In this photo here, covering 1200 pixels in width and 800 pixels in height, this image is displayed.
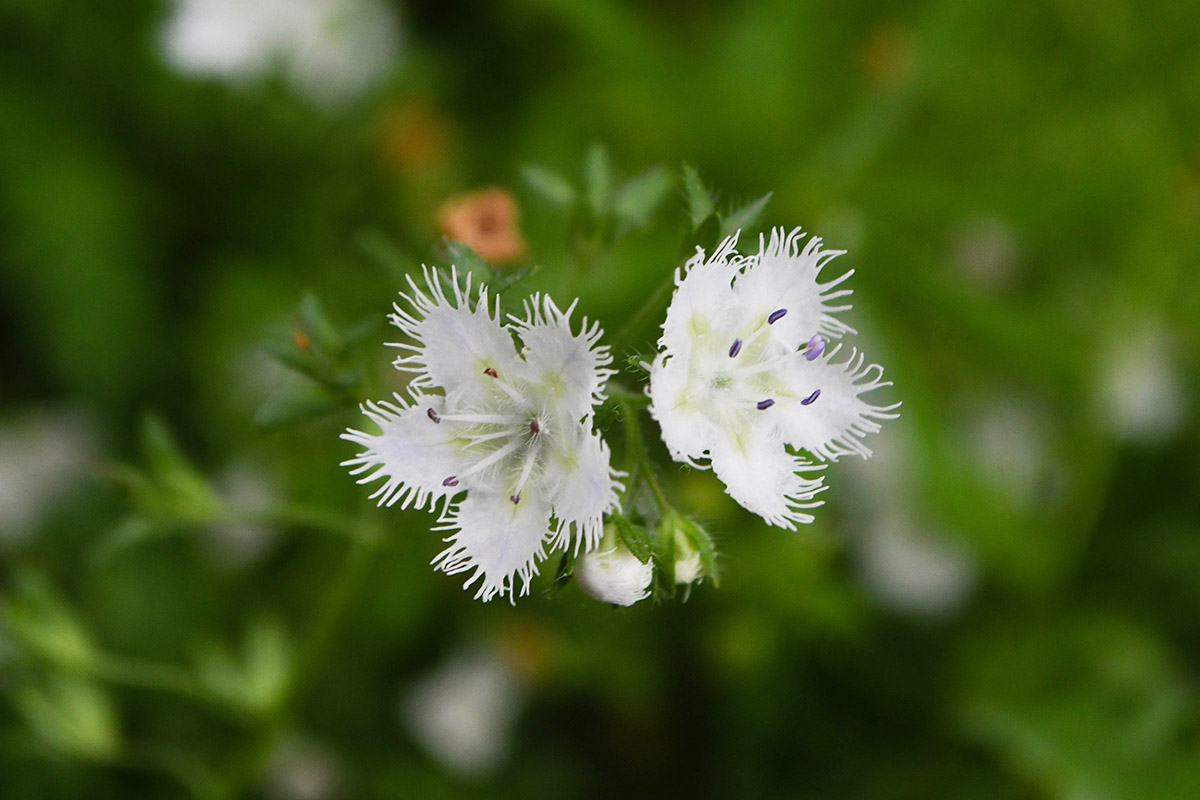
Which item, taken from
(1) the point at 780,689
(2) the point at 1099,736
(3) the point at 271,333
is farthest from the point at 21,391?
(2) the point at 1099,736

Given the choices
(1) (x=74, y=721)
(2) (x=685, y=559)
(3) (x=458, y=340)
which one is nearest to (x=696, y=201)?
(3) (x=458, y=340)

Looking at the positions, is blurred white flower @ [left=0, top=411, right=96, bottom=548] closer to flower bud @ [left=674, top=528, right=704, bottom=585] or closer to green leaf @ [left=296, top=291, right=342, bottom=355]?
green leaf @ [left=296, top=291, right=342, bottom=355]

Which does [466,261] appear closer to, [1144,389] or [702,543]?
[702,543]

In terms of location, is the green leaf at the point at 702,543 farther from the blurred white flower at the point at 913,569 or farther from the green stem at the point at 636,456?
the blurred white flower at the point at 913,569

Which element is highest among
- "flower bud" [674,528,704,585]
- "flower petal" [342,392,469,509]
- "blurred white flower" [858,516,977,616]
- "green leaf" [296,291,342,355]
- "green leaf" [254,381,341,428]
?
"blurred white flower" [858,516,977,616]

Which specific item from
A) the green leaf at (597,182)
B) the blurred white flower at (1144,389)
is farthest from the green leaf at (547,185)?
the blurred white flower at (1144,389)

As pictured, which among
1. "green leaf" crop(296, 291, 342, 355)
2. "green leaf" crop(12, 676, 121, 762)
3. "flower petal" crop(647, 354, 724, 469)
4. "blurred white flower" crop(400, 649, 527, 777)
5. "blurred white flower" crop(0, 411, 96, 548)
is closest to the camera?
"flower petal" crop(647, 354, 724, 469)

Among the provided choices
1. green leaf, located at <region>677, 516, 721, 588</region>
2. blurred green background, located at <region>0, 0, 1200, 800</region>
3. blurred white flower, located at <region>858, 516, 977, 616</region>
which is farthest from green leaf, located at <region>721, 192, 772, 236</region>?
blurred white flower, located at <region>858, 516, 977, 616</region>

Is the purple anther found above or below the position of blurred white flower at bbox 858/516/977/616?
below
